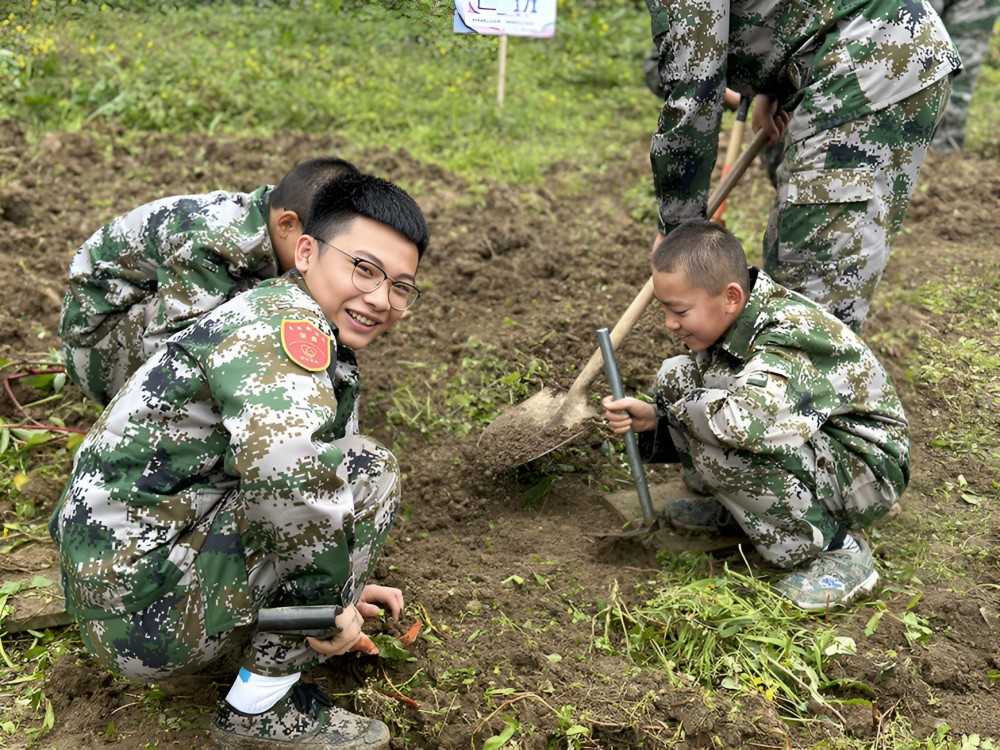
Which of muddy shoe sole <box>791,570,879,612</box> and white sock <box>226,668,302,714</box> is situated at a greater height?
white sock <box>226,668,302,714</box>

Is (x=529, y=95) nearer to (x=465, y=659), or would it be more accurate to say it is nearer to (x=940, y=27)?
(x=940, y=27)

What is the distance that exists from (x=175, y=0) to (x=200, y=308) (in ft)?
5.54

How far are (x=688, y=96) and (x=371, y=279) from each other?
1523 millimetres

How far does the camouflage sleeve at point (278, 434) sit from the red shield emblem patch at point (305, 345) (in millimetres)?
14

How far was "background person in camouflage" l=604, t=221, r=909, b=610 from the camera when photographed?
9.54 feet

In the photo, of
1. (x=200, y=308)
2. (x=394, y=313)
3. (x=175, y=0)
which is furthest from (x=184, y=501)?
(x=175, y=0)

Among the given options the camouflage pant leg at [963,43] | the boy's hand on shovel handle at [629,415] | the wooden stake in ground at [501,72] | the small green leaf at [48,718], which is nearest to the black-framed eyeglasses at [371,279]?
the boy's hand on shovel handle at [629,415]

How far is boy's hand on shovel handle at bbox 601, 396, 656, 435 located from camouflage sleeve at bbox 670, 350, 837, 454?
29 cm

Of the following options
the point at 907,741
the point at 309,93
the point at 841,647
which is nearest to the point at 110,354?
the point at 841,647

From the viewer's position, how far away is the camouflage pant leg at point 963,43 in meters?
7.02

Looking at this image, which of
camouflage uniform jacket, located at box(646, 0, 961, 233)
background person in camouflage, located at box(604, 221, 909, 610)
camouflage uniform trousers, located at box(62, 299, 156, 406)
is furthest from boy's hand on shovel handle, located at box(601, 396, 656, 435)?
camouflage uniform trousers, located at box(62, 299, 156, 406)

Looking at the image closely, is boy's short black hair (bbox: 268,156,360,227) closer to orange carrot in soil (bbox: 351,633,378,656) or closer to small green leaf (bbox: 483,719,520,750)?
orange carrot in soil (bbox: 351,633,378,656)

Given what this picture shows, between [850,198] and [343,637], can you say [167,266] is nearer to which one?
[343,637]

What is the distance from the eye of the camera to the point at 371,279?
2.45 m
